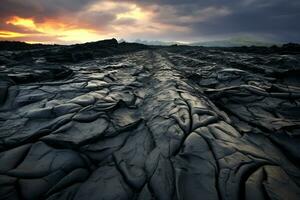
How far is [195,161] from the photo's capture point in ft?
6.68

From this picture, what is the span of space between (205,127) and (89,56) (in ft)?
31.3

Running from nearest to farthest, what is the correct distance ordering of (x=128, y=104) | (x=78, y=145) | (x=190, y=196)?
(x=190, y=196)
(x=78, y=145)
(x=128, y=104)

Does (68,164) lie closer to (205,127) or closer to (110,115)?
(110,115)

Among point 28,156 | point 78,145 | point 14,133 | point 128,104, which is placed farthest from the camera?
point 128,104

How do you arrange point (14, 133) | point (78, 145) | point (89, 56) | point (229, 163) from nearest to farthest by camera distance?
point (229, 163), point (78, 145), point (14, 133), point (89, 56)

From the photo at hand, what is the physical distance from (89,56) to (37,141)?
30.2ft

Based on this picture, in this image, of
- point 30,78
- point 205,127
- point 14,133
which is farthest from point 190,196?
point 30,78

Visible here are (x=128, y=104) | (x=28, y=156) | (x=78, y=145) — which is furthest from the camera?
(x=128, y=104)

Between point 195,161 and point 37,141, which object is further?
point 37,141

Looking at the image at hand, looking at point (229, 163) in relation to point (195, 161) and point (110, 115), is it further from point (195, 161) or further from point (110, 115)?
point (110, 115)

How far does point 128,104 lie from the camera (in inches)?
147

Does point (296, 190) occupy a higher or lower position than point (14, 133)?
lower

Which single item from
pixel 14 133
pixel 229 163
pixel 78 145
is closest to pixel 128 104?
pixel 78 145

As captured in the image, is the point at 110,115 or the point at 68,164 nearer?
the point at 68,164
